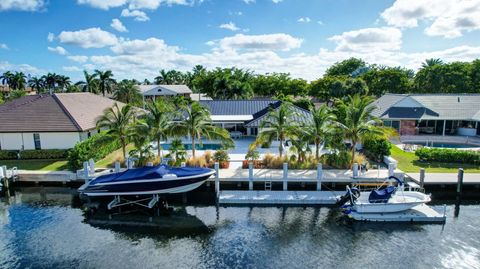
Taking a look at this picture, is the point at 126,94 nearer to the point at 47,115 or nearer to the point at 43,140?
the point at 47,115

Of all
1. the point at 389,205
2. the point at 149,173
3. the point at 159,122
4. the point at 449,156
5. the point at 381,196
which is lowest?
the point at 389,205

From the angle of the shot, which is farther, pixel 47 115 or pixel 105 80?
pixel 105 80

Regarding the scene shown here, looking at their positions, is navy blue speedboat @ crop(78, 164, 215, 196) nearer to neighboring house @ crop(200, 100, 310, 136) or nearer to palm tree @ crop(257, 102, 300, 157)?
palm tree @ crop(257, 102, 300, 157)

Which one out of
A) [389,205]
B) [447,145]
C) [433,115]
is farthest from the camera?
[433,115]

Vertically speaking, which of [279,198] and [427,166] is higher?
[427,166]

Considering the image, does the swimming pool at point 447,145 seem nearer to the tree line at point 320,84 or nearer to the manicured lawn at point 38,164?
the tree line at point 320,84

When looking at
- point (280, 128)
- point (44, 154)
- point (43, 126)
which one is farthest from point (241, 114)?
point (44, 154)

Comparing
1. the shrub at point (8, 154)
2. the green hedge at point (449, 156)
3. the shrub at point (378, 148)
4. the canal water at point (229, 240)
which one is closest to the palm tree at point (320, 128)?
the shrub at point (378, 148)

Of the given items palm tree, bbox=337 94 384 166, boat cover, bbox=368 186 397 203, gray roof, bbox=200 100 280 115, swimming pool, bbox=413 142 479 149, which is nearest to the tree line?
gray roof, bbox=200 100 280 115
